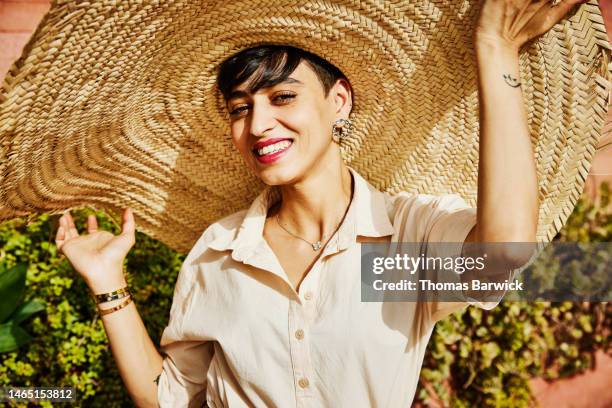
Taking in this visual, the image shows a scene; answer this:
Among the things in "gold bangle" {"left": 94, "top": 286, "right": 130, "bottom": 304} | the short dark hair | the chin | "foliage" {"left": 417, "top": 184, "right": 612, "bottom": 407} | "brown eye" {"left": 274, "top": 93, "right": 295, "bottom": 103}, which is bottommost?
"foliage" {"left": 417, "top": 184, "right": 612, "bottom": 407}

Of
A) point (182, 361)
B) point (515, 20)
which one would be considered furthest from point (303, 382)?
point (515, 20)

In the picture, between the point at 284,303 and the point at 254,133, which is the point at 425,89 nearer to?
the point at 254,133

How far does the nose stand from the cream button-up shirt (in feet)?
1.23

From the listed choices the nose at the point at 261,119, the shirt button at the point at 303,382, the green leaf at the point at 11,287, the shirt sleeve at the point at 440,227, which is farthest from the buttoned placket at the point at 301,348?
the green leaf at the point at 11,287

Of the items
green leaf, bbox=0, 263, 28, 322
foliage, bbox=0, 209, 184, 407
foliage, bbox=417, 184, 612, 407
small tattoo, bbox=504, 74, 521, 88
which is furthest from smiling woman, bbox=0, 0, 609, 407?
foliage, bbox=417, 184, 612, 407

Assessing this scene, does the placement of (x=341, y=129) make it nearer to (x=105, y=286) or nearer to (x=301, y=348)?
(x=301, y=348)

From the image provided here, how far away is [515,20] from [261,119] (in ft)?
2.35

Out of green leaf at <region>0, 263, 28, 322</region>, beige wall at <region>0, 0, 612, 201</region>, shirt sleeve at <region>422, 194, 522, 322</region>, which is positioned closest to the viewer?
shirt sleeve at <region>422, 194, 522, 322</region>

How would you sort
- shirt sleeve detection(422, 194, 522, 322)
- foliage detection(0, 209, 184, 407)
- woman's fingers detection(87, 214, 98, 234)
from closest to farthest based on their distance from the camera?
1. shirt sleeve detection(422, 194, 522, 322)
2. woman's fingers detection(87, 214, 98, 234)
3. foliage detection(0, 209, 184, 407)

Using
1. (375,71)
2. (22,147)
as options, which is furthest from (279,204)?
(22,147)

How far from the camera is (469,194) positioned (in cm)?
162

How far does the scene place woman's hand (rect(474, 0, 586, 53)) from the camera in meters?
1.08

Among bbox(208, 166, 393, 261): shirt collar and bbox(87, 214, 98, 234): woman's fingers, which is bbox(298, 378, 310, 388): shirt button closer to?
bbox(208, 166, 393, 261): shirt collar

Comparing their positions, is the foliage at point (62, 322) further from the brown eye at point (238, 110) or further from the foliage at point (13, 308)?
the brown eye at point (238, 110)
